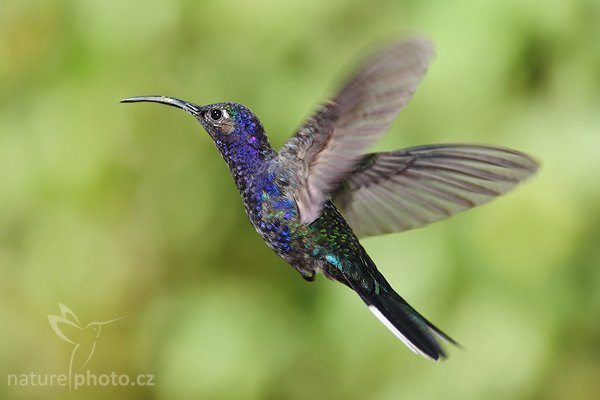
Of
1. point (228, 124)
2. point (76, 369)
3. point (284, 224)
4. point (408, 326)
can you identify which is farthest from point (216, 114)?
point (76, 369)

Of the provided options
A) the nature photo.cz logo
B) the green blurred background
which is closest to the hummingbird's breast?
the green blurred background

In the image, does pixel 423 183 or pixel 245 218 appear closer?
pixel 423 183

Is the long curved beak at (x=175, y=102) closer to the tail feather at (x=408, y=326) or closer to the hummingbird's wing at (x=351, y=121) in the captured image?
the hummingbird's wing at (x=351, y=121)

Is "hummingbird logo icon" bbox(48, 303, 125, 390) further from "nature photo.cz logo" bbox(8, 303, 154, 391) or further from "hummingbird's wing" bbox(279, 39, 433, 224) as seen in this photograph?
"hummingbird's wing" bbox(279, 39, 433, 224)

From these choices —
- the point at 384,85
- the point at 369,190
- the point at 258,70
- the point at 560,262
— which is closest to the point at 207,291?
the point at 258,70

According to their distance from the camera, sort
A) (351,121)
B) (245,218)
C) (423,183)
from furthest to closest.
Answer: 1. (245,218)
2. (423,183)
3. (351,121)

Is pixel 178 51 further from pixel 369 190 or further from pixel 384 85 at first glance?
pixel 384 85

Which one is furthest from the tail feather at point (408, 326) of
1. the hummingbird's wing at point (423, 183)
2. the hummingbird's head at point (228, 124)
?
the hummingbird's head at point (228, 124)

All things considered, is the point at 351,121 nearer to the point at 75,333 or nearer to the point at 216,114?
the point at 216,114
